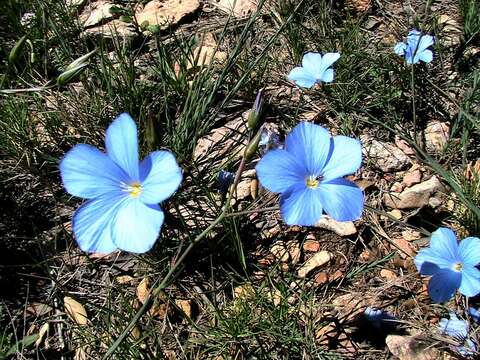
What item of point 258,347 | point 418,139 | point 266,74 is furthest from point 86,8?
point 258,347

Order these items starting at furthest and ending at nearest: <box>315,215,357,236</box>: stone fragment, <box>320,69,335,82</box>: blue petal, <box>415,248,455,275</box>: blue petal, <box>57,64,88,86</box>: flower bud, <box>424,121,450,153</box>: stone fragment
→ <box>424,121,450,153</box>: stone fragment, <box>320,69,335,82</box>: blue petal, <box>315,215,357,236</box>: stone fragment, <box>415,248,455,275</box>: blue petal, <box>57,64,88,86</box>: flower bud

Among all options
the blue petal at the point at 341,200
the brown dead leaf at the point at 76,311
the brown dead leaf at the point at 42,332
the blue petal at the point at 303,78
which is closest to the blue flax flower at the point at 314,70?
the blue petal at the point at 303,78

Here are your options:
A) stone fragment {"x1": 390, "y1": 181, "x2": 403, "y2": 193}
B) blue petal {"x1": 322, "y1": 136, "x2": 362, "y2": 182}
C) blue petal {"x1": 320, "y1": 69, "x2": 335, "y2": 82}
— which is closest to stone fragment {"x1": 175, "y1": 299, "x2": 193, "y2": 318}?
blue petal {"x1": 322, "y1": 136, "x2": 362, "y2": 182}

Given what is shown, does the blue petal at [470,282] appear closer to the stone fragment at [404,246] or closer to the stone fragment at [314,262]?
the stone fragment at [404,246]

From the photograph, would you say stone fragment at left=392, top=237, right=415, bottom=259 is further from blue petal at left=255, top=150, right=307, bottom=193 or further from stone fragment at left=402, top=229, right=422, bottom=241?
blue petal at left=255, top=150, right=307, bottom=193

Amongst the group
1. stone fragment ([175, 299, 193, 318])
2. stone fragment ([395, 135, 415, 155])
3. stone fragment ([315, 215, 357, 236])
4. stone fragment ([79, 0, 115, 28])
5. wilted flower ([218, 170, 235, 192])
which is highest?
stone fragment ([79, 0, 115, 28])

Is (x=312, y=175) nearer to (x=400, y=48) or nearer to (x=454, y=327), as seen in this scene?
(x=454, y=327)

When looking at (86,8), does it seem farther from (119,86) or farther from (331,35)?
(331,35)
